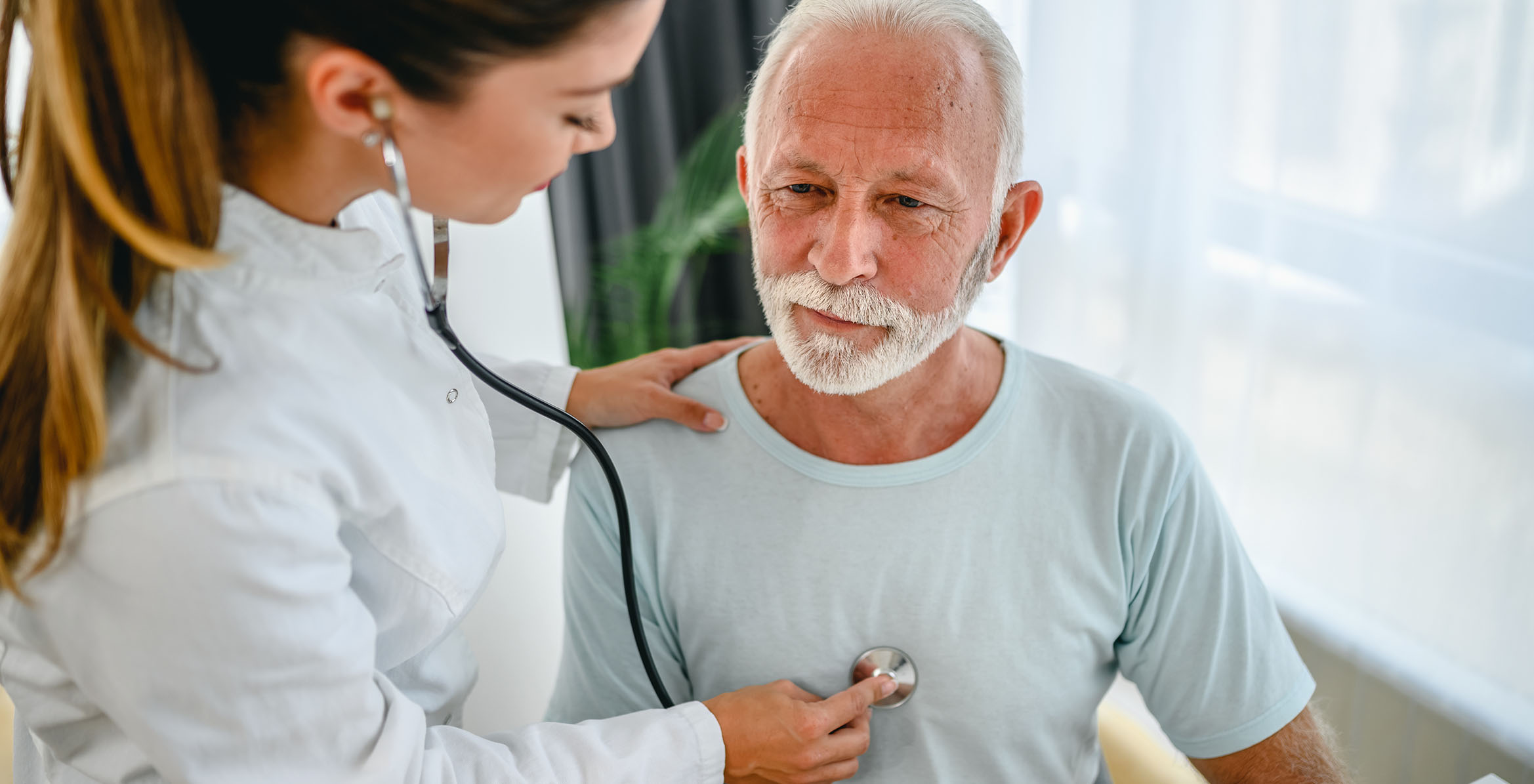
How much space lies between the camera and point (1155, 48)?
6.55 feet

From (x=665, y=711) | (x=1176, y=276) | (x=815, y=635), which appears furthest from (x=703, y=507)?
(x=1176, y=276)

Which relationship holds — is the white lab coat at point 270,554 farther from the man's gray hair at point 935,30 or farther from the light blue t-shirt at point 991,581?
the man's gray hair at point 935,30

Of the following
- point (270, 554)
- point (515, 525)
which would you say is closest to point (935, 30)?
point (270, 554)

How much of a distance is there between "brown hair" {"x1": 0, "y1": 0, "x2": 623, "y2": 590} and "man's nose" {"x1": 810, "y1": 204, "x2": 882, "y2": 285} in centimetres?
48

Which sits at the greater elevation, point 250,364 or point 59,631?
point 250,364

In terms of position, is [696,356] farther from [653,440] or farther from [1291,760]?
[1291,760]

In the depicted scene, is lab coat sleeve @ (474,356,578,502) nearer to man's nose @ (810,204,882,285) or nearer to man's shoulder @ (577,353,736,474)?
man's shoulder @ (577,353,736,474)

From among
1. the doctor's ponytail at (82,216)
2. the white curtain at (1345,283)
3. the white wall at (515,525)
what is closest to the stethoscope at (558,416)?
the doctor's ponytail at (82,216)

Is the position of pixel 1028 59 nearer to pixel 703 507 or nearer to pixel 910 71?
pixel 910 71

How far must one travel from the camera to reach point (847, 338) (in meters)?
1.14

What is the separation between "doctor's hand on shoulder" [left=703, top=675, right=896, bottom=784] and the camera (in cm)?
98

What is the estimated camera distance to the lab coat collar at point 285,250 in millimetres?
701

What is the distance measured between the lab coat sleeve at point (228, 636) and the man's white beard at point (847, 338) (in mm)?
541

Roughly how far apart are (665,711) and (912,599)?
1.15 ft
